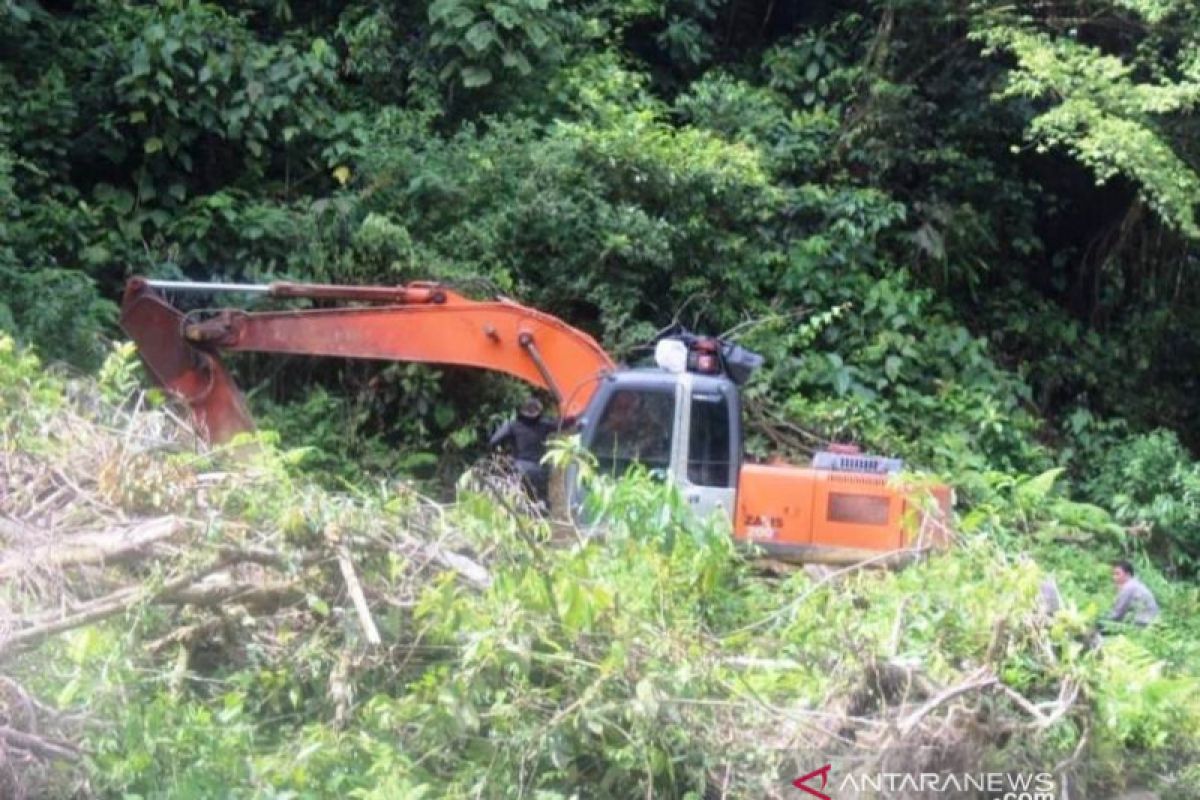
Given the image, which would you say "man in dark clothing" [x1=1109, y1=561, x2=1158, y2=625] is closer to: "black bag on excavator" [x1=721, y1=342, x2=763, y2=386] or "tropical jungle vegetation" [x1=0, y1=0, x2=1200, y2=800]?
"tropical jungle vegetation" [x1=0, y1=0, x2=1200, y2=800]

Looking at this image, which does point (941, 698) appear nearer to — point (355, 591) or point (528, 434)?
point (355, 591)

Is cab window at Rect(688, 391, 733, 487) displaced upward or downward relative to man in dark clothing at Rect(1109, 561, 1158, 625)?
upward

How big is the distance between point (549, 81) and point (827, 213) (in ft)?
8.83

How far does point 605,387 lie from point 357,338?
1906 mm

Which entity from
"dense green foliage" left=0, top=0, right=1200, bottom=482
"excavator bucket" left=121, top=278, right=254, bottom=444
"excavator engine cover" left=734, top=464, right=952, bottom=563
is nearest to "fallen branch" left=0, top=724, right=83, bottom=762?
"excavator engine cover" left=734, top=464, right=952, bottom=563

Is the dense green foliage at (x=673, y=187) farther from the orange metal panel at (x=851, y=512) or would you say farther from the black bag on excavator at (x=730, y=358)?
the orange metal panel at (x=851, y=512)

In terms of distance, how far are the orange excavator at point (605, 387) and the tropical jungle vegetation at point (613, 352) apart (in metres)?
0.65

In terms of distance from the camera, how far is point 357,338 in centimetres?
1098

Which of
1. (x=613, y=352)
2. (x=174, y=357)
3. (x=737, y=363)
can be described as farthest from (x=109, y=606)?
(x=613, y=352)

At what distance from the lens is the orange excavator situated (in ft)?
31.4

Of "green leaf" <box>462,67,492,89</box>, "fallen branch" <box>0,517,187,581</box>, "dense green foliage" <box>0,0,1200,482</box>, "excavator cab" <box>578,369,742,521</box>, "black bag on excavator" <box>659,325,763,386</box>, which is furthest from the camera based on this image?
"green leaf" <box>462,67,492,89</box>

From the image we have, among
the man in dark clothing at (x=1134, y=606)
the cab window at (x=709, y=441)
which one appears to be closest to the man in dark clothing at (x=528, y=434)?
the cab window at (x=709, y=441)

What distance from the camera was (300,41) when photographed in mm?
15711

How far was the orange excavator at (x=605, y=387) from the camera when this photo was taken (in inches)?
376
